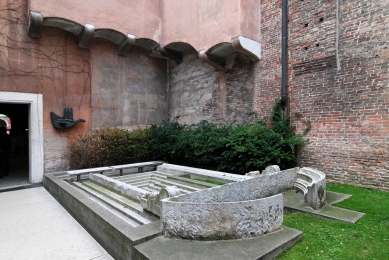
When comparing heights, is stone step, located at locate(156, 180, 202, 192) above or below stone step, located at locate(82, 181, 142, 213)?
above

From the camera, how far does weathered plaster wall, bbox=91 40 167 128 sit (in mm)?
8445

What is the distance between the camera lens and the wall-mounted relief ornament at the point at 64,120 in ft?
24.4

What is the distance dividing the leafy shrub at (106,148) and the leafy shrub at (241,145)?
1120mm

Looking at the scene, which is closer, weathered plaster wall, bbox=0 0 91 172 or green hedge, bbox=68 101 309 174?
green hedge, bbox=68 101 309 174

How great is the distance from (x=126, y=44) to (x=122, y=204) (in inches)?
245

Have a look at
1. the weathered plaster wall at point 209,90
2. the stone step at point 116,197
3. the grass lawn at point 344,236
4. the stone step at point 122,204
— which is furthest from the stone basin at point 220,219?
the weathered plaster wall at point 209,90

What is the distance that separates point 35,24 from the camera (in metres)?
6.77

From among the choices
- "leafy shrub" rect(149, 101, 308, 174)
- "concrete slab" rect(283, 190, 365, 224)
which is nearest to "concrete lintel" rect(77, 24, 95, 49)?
"leafy shrub" rect(149, 101, 308, 174)

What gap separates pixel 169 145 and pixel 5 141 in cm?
582

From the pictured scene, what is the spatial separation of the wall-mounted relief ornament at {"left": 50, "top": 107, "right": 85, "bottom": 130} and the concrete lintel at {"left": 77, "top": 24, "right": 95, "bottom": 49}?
84.5 inches

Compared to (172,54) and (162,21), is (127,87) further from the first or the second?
(162,21)

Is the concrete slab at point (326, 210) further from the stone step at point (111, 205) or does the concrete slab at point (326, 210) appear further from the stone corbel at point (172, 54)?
the stone corbel at point (172, 54)

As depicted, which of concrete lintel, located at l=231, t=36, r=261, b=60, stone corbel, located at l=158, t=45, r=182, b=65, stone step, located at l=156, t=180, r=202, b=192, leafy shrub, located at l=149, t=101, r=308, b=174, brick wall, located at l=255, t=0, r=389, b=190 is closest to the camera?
stone step, located at l=156, t=180, r=202, b=192

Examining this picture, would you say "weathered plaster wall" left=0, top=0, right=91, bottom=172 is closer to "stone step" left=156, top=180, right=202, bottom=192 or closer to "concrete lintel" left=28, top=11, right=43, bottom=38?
"concrete lintel" left=28, top=11, right=43, bottom=38
